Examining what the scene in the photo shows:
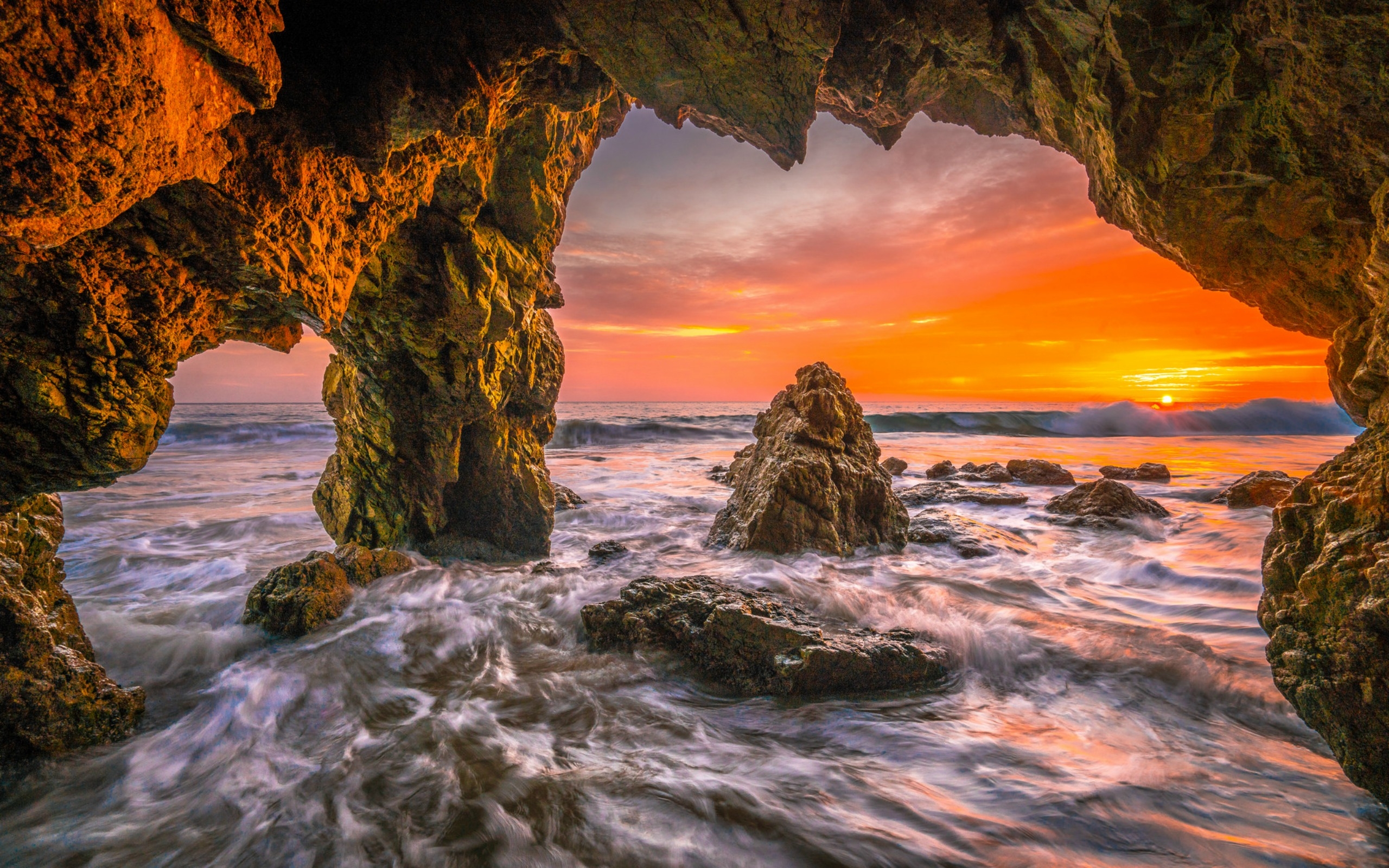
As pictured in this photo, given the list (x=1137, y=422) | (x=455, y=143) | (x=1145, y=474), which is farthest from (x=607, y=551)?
(x=1137, y=422)

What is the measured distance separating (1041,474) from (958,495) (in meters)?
3.26

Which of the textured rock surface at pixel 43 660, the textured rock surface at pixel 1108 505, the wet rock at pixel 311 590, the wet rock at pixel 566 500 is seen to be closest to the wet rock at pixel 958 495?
the textured rock surface at pixel 1108 505

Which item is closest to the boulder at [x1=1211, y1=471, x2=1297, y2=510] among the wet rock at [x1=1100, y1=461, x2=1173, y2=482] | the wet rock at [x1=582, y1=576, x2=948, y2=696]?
the wet rock at [x1=1100, y1=461, x2=1173, y2=482]

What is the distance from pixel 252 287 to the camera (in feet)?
9.28

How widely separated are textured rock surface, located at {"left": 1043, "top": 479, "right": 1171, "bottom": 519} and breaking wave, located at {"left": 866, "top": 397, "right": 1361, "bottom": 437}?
74.8ft

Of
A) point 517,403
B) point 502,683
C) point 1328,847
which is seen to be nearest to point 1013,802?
point 1328,847

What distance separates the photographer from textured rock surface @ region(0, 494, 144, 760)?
258 cm

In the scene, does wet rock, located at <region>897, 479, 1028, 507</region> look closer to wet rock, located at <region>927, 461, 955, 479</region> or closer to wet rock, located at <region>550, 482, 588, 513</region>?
wet rock, located at <region>927, 461, 955, 479</region>

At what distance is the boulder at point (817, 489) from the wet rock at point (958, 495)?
9.93 ft

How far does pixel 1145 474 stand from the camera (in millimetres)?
12867

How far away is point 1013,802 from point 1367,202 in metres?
3.34

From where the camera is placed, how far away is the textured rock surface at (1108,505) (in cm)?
859

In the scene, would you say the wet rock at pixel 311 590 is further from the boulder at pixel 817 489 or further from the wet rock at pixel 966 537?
the wet rock at pixel 966 537

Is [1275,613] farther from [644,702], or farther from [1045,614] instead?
[644,702]
